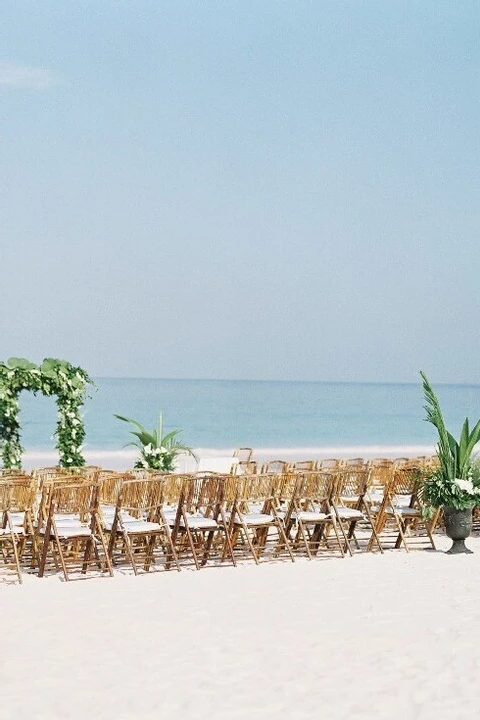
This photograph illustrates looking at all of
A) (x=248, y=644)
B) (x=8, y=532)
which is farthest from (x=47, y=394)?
(x=248, y=644)

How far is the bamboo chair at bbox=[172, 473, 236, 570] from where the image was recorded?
10234 mm

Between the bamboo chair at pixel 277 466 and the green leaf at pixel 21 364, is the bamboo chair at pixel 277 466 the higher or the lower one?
the lower one

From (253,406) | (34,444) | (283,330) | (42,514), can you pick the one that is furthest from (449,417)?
(42,514)

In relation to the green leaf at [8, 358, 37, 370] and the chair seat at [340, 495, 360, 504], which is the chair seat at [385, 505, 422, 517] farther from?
the green leaf at [8, 358, 37, 370]

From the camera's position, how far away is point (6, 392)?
15289 mm

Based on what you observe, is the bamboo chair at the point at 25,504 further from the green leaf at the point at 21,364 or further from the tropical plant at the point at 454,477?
the green leaf at the point at 21,364

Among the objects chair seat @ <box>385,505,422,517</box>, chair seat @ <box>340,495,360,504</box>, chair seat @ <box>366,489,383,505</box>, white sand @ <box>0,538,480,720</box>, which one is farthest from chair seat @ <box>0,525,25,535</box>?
chair seat @ <box>385,505,422,517</box>

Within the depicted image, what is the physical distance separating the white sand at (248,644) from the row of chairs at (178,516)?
38 centimetres

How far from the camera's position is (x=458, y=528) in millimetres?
11273

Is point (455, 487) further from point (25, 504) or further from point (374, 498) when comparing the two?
point (25, 504)

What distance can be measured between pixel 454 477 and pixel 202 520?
253 cm

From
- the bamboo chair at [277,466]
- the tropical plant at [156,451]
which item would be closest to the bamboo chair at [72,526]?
the bamboo chair at [277,466]

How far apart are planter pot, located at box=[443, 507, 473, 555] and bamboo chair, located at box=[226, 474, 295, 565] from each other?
1490 millimetres

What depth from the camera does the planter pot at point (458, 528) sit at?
11.3 m
